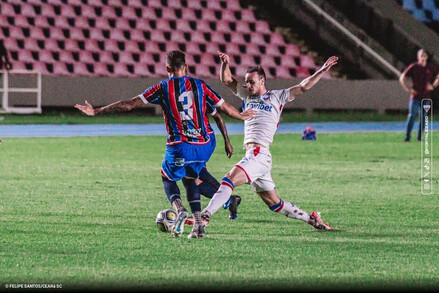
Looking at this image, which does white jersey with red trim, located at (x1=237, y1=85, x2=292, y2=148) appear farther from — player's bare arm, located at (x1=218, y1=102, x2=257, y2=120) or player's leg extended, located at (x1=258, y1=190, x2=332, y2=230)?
player's leg extended, located at (x1=258, y1=190, x2=332, y2=230)

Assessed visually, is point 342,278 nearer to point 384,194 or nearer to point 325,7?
point 384,194

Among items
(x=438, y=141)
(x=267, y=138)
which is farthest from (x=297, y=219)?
(x=438, y=141)

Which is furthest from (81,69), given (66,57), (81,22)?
(81,22)

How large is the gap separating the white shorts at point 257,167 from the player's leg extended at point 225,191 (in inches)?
2.0

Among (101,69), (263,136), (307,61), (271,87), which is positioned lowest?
(263,136)

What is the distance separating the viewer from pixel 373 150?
59.4 ft

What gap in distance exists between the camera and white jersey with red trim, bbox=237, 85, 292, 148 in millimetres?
8234

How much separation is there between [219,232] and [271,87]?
65.7 feet

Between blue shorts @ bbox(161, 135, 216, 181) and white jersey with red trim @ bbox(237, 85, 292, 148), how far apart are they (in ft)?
1.33

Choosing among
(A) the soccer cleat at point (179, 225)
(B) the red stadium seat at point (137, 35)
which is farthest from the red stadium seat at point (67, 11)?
(A) the soccer cleat at point (179, 225)

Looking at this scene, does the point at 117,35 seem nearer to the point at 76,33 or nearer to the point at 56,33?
the point at 76,33

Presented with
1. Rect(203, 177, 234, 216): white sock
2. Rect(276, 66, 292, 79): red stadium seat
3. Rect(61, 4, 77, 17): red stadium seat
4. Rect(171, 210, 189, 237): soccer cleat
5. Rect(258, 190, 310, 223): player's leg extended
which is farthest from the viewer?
Rect(276, 66, 292, 79): red stadium seat

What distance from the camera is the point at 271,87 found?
91.8ft

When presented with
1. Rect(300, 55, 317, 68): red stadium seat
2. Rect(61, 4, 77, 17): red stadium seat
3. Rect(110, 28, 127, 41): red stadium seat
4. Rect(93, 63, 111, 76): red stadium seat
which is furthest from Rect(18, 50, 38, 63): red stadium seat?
Rect(300, 55, 317, 68): red stadium seat
